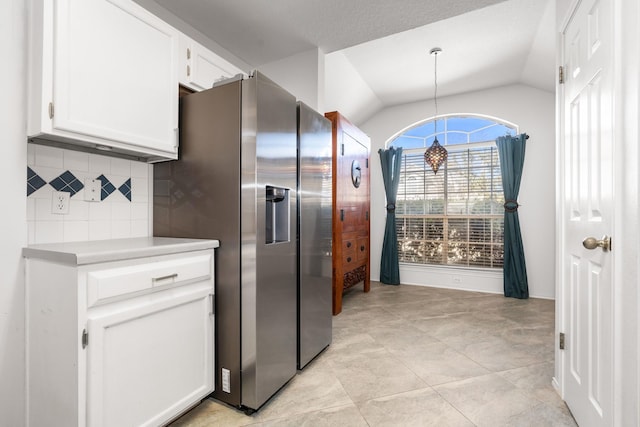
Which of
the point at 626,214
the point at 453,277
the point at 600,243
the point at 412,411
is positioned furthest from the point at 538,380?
the point at 453,277

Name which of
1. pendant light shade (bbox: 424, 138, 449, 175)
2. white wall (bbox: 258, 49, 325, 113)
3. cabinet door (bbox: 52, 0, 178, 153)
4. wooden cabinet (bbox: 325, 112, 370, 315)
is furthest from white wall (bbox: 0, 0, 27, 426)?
pendant light shade (bbox: 424, 138, 449, 175)

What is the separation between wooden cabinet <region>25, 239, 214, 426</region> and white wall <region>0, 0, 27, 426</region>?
0.05 metres

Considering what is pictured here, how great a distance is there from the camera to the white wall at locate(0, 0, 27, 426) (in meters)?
1.30

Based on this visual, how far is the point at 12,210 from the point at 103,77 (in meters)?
0.71

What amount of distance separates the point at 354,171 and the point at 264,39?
175cm

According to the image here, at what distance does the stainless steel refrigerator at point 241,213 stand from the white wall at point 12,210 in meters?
0.66

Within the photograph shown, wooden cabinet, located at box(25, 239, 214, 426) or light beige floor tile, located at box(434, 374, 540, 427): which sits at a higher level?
wooden cabinet, located at box(25, 239, 214, 426)

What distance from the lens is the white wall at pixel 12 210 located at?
1303mm

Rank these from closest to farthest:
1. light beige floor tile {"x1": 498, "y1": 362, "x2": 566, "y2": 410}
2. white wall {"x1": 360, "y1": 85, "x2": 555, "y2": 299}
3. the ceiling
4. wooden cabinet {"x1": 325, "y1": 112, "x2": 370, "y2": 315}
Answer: light beige floor tile {"x1": 498, "y1": 362, "x2": 566, "y2": 410} < the ceiling < wooden cabinet {"x1": 325, "y1": 112, "x2": 370, "y2": 315} < white wall {"x1": 360, "y1": 85, "x2": 555, "y2": 299}

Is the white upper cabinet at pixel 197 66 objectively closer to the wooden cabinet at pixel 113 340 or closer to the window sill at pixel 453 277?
the wooden cabinet at pixel 113 340

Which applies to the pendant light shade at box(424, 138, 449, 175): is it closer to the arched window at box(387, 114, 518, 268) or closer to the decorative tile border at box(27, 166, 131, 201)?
the arched window at box(387, 114, 518, 268)

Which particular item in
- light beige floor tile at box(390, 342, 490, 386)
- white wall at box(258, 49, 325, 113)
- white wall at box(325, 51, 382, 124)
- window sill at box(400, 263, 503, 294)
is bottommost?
light beige floor tile at box(390, 342, 490, 386)

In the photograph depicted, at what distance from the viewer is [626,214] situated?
1121 millimetres

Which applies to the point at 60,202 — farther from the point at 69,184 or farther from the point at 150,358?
the point at 150,358
